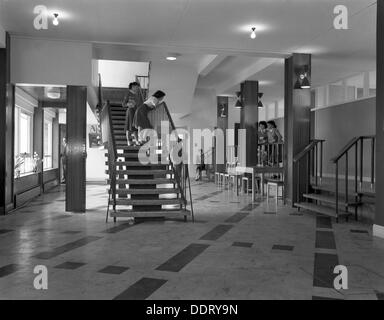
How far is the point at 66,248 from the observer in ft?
14.8

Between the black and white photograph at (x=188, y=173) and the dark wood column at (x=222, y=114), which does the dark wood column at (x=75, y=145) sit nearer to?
the black and white photograph at (x=188, y=173)

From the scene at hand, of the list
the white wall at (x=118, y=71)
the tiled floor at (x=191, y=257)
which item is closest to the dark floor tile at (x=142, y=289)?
the tiled floor at (x=191, y=257)

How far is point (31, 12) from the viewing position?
6.14m

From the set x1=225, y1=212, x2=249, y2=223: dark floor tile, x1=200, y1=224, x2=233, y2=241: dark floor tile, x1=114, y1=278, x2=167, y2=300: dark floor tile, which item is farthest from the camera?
x1=225, y1=212, x2=249, y2=223: dark floor tile

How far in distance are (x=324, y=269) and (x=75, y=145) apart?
5422mm

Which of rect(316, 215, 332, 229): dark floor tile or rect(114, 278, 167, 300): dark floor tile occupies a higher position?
rect(114, 278, 167, 300): dark floor tile

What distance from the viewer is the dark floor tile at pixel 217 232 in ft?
16.8

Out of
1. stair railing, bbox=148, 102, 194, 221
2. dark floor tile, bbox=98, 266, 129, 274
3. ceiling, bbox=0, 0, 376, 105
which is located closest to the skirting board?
stair railing, bbox=148, 102, 194, 221

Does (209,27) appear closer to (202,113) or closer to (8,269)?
(8,269)

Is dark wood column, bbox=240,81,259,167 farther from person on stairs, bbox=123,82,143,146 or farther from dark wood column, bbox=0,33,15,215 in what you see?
dark wood column, bbox=0,33,15,215

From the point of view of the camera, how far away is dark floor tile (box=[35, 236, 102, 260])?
13.8 ft

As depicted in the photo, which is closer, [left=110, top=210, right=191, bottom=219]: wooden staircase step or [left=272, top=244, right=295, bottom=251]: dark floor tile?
[left=272, top=244, right=295, bottom=251]: dark floor tile

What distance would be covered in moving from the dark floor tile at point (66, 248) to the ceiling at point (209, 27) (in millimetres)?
3406

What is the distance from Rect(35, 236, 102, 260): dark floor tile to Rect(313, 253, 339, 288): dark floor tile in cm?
266
